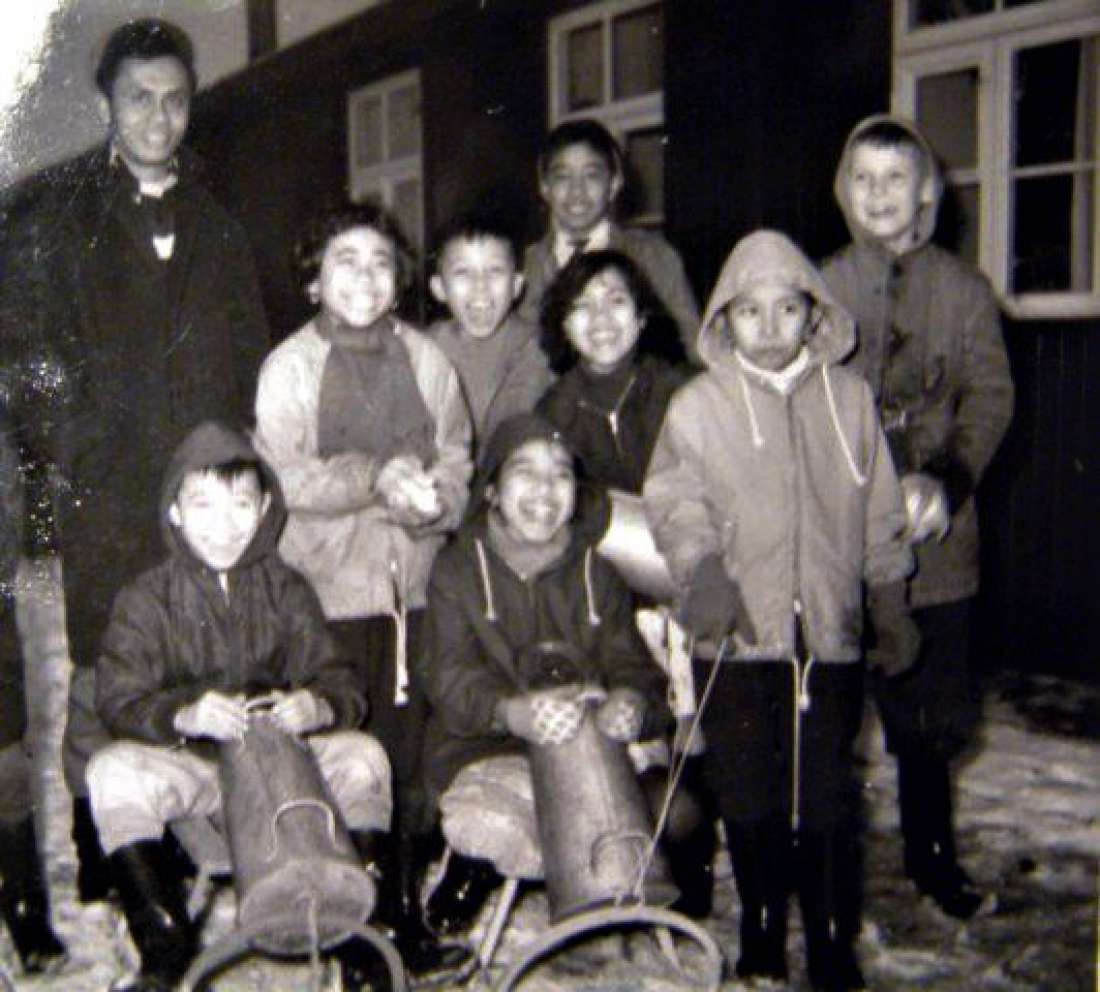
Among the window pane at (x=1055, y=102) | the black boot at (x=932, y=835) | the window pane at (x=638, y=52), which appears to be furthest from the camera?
the window pane at (x=638, y=52)

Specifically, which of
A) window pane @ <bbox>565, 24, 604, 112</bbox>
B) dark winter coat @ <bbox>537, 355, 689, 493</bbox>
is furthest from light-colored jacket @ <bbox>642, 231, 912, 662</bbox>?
window pane @ <bbox>565, 24, 604, 112</bbox>

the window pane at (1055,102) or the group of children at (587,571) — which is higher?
the window pane at (1055,102)

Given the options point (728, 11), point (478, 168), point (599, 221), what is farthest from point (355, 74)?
point (599, 221)

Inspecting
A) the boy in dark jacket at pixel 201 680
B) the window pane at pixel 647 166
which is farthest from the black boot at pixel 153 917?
the window pane at pixel 647 166

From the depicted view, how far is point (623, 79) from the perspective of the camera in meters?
6.59

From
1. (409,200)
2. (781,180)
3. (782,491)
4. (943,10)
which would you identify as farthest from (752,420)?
(409,200)

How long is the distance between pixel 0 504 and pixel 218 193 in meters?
1.14

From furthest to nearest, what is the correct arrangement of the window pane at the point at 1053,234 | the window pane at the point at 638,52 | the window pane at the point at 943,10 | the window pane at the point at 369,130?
1. the window pane at the point at 369,130
2. the window pane at the point at 638,52
3. the window pane at the point at 943,10
4. the window pane at the point at 1053,234

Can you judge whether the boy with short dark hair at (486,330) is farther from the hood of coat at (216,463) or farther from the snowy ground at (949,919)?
the snowy ground at (949,919)

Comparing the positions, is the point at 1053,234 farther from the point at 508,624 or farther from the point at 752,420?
the point at 508,624

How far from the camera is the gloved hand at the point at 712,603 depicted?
2945 millimetres

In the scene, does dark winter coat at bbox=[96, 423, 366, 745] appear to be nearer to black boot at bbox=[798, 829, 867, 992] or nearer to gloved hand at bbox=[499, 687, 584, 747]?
gloved hand at bbox=[499, 687, 584, 747]

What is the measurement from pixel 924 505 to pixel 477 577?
1.13 metres

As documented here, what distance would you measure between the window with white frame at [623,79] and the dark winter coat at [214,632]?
12.6ft
